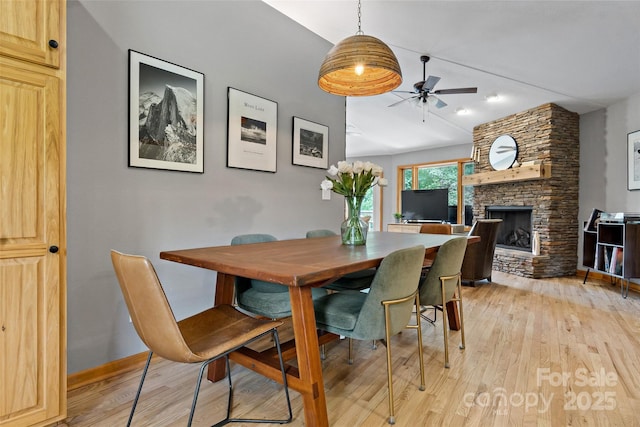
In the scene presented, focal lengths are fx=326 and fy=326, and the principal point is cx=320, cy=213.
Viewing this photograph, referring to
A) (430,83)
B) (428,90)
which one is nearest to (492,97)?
(428,90)

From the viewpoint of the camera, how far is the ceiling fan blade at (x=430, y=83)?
380cm

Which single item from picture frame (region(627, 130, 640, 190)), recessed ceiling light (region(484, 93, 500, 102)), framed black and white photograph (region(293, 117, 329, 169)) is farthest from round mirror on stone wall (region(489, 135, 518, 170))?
framed black and white photograph (region(293, 117, 329, 169))

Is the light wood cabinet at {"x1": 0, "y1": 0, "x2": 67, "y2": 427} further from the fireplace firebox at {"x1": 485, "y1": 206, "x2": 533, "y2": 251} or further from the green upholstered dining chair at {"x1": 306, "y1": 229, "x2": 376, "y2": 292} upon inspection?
the fireplace firebox at {"x1": 485, "y1": 206, "x2": 533, "y2": 251}

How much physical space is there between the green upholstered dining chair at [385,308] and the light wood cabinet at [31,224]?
121 centimetres

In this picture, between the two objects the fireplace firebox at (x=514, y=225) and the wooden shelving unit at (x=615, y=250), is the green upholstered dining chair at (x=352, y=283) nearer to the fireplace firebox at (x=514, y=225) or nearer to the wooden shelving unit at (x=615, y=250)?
the wooden shelving unit at (x=615, y=250)

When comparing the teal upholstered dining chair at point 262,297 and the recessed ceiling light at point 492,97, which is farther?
the recessed ceiling light at point 492,97

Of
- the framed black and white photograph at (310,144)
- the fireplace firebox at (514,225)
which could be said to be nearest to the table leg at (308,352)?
the framed black and white photograph at (310,144)

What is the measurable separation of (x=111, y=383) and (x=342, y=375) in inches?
52.8

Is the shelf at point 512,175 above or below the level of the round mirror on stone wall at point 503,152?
below

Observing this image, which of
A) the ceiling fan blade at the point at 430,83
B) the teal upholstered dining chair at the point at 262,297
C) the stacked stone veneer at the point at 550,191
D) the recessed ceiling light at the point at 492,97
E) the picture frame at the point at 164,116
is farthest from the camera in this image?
the stacked stone veneer at the point at 550,191

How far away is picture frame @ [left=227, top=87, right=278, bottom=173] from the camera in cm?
268

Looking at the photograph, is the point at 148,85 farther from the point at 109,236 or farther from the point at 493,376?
the point at 493,376

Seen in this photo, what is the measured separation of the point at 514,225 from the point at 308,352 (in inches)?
215

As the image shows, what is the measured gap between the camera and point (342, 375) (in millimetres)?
1974
